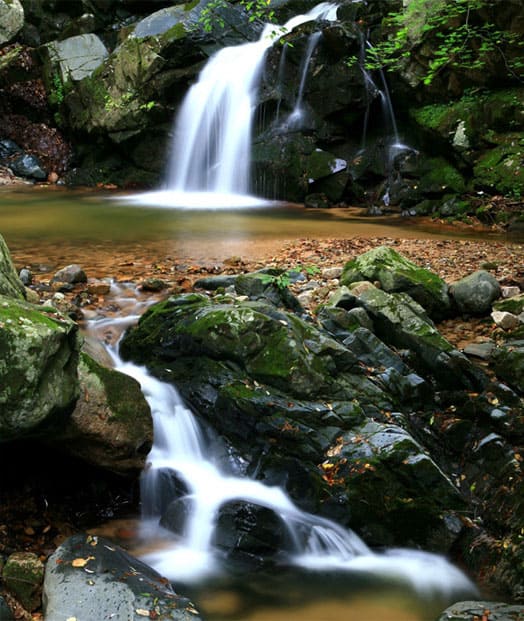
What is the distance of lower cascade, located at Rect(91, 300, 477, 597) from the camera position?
3.48m

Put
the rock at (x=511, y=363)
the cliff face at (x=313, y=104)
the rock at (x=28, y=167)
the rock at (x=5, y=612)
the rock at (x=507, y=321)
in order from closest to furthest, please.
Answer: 1. the rock at (x=5, y=612)
2. the rock at (x=511, y=363)
3. the rock at (x=507, y=321)
4. the cliff face at (x=313, y=104)
5. the rock at (x=28, y=167)

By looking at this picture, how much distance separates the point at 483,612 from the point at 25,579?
2086 millimetres

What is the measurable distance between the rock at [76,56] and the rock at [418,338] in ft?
43.3

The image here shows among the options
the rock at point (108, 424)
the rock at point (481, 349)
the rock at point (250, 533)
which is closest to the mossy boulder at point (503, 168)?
the rock at point (481, 349)

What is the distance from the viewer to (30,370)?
2842 millimetres

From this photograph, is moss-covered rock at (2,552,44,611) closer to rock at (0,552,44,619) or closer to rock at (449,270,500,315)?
rock at (0,552,44,619)

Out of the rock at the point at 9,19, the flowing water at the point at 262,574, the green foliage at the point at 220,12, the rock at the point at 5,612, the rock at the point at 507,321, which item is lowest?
the flowing water at the point at 262,574

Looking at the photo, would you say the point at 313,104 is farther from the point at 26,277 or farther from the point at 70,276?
the point at 26,277

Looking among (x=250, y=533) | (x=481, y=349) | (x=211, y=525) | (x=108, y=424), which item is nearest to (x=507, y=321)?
(x=481, y=349)

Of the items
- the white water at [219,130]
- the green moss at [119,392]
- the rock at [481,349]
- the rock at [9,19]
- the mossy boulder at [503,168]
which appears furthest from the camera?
the rock at [9,19]

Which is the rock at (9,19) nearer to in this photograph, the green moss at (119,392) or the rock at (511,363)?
the green moss at (119,392)

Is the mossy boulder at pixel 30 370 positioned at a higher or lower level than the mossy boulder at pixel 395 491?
higher

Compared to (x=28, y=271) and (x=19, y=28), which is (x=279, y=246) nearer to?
(x=28, y=271)

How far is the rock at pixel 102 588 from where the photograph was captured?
2.65 metres
